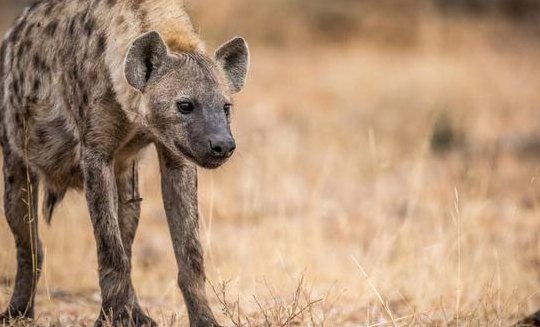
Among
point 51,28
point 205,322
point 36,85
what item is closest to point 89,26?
point 51,28

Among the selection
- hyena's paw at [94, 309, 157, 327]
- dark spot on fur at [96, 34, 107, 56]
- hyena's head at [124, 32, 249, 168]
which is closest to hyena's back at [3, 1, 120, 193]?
dark spot on fur at [96, 34, 107, 56]

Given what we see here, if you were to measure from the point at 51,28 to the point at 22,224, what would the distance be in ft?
3.61

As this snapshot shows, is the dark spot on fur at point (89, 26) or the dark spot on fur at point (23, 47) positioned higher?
the dark spot on fur at point (89, 26)

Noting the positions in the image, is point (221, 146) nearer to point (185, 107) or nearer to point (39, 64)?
point (185, 107)

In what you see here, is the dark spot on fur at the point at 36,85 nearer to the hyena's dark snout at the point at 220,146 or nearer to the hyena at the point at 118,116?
the hyena at the point at 118,116

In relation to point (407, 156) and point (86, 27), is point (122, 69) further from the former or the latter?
point (407, 156)

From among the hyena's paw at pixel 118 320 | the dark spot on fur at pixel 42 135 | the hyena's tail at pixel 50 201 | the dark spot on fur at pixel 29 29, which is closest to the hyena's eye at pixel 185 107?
the hyena's paw at pixel 118 320

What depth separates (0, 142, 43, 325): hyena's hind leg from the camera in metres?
5.53

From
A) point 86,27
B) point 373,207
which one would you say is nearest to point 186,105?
point 86,27

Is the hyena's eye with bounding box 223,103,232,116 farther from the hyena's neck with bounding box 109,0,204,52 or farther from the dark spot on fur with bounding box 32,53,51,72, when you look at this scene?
the dark spot on fur with bounding box 32,53,51,72

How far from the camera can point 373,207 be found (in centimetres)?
970

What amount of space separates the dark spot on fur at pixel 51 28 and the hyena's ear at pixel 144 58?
0.87 metres

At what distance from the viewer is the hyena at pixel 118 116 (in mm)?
4516

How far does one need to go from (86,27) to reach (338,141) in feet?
22.8
